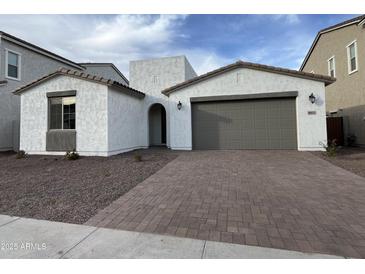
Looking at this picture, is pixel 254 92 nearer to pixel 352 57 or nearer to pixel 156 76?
pixel 156 76

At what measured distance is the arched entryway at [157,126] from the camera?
1456 cm

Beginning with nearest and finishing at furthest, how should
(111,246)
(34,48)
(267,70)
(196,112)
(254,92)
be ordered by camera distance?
(111,246), (267,70), (254,92), (196,112), (34,48)

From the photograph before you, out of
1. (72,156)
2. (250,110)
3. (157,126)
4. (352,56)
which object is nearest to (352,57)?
(352,56)

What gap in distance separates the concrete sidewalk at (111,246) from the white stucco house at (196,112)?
22.1 feet

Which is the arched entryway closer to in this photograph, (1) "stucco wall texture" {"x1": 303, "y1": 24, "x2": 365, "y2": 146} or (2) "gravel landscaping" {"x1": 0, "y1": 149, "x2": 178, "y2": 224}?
(2) "gravel landscaping" {"x1": 0, "y1": 149, "x2": 178, "y2": 224}

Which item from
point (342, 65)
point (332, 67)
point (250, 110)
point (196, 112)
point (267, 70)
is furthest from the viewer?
point (332, 67)

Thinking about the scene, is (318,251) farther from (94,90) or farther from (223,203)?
(94,90)

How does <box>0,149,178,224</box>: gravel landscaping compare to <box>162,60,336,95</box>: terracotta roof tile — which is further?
<box>162,60,336,95</box>: terracotta roof tile

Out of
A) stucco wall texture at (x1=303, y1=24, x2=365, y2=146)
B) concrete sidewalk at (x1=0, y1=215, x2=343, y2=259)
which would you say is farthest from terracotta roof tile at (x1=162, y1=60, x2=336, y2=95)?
concrete sidewalk at (x1=0, y1=215, x2=343, y2=259)

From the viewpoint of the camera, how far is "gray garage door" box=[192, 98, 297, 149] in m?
10.5

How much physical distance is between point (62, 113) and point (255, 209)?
10.2 metres

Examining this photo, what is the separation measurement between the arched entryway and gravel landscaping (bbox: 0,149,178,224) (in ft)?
19.2

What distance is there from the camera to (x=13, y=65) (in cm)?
1352

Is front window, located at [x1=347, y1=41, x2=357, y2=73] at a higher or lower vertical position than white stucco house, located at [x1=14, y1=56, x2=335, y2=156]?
higher
